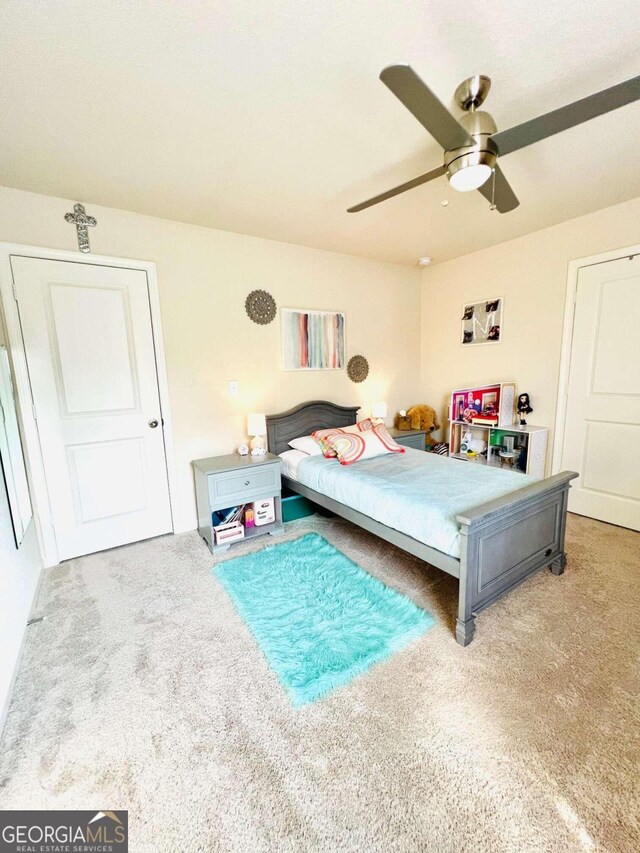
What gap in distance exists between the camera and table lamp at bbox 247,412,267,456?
3049mm

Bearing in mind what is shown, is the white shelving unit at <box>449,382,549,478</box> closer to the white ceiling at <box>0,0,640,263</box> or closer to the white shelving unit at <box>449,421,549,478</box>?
the white shelving unit at <box>449,421,549,478</box>

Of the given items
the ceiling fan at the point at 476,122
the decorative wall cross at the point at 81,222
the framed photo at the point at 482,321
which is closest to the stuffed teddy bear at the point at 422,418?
the framed photo at the point at 482,321

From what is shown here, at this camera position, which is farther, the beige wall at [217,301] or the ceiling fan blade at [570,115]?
the beige wall at [217,301]

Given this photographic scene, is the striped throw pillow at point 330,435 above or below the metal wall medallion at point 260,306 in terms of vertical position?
below

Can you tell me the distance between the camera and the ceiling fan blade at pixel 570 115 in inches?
45.4

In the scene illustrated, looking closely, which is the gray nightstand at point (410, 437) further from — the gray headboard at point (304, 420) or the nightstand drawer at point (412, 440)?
the gray headboard at point (304, 420)

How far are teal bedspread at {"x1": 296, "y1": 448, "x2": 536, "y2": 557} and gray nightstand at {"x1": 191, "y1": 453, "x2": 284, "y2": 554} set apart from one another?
0.27 meters

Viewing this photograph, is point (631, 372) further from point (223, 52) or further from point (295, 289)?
point (223, 52)

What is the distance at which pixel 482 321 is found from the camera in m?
3.75

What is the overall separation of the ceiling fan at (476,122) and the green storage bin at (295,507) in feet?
8.19

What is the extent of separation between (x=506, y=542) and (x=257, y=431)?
203 centimetres

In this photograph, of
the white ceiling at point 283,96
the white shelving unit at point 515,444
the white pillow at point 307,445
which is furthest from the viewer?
the white shelving unit at point 515,444

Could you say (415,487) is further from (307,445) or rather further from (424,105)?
(424,105)

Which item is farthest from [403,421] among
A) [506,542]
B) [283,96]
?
[283,96]
